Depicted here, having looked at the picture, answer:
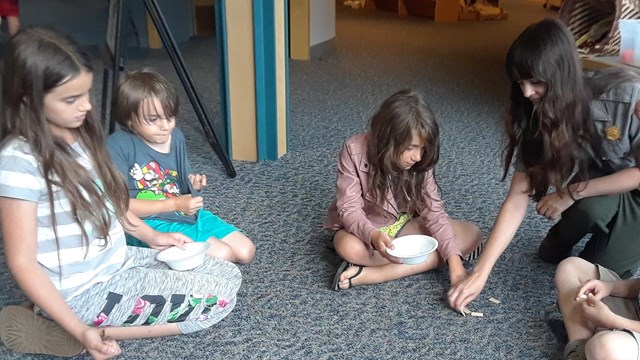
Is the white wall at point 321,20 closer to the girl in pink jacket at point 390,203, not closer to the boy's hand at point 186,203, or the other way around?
the girl in pink jacket at point 390,203

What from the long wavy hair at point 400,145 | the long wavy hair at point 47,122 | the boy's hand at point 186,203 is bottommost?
the boy's hand at point 186,203

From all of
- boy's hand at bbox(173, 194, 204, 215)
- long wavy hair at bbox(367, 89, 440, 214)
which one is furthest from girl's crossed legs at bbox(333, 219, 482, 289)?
boy's hand at bbox(173, 194, 204, 215)

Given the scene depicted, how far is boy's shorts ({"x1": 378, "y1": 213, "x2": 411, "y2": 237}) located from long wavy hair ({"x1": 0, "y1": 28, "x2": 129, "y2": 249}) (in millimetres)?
661

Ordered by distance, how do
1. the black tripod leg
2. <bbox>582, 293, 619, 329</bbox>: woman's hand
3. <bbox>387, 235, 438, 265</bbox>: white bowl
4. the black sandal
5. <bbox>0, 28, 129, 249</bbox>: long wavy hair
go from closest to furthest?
<bbox>0, 28, 129, 249</bbox>: long wavy hair
<bbox>582, 293, 619, 329</bbox>: woman's hand
<bbox>387, 235, 438, 265</bbox>: white bowl
the black sandal
the black tripod leg

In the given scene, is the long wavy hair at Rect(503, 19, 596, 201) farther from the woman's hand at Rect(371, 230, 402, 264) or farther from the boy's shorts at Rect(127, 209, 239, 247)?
the boy's shorts at Rect(127, 209, 239, 247)

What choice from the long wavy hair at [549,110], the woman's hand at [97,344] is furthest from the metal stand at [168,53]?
the long wavy hair at [549,110]

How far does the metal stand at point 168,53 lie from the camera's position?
5.70ft

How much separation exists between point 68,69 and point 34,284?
0.34 metres

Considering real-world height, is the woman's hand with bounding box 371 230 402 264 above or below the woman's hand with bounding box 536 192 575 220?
below

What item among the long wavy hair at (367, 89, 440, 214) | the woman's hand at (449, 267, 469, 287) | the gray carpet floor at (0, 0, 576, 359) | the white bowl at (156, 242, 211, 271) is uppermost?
the long wavy hair at (367, 89, 440, 214)

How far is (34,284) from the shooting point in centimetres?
100

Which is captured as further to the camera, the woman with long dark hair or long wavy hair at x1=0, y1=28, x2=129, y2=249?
the woman with long dark hair

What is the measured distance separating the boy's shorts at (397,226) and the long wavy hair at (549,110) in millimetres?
282

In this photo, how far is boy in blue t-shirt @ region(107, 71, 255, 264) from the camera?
4.43ft
